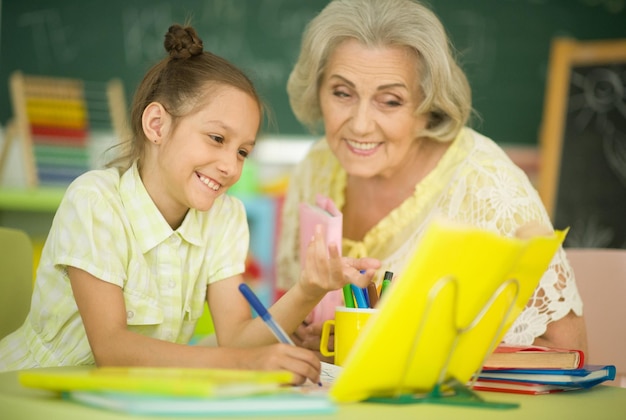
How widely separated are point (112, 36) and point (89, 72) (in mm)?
207

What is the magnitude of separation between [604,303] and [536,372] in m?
0.76

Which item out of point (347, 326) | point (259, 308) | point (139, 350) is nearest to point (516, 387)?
point (347, 326)

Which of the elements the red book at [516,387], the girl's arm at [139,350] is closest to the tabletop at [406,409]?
the red book at [516,387]

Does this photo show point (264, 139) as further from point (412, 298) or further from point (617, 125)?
point (412, 298)

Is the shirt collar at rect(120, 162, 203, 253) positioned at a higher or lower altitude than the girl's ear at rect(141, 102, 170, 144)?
lower

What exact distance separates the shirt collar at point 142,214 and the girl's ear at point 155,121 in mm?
69

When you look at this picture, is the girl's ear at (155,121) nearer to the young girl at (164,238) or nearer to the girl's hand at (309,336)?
the young girl at (164,238)

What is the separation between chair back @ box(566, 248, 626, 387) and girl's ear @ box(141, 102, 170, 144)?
3.04 ft

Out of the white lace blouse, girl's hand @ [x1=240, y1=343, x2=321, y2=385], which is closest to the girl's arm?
girl's hand @ [x1=240, y1=343, x2=321, y2=385]

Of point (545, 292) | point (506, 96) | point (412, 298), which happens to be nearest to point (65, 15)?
point (506, 96)

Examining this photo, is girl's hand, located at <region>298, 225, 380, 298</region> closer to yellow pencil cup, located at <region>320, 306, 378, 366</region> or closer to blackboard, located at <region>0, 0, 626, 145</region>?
yellow pencil cup, located at <region>320, 306, 378, 366</region>

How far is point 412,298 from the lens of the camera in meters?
0.75

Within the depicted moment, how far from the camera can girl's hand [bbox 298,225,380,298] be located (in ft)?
3.47

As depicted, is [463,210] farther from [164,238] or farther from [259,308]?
[259,308]
